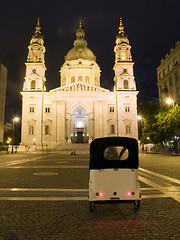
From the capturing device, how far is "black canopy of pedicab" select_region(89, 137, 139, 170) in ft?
17.9

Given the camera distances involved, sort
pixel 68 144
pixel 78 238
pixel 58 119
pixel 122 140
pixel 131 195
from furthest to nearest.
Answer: pixel 58 119 < pixel 68 144 < pixel 122 140 < pixel 131 195 < pixel 78 238

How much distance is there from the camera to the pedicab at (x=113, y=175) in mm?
5241

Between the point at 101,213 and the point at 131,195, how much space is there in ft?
3.10

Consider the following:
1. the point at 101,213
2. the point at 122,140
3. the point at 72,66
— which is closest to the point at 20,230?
the point at 101,213

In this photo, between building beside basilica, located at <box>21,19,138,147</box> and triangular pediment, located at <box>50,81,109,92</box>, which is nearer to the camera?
building beside basilica, located at <box>21,19,138,147</box>

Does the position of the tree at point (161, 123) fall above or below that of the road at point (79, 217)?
above

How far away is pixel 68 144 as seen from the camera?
5269 cm

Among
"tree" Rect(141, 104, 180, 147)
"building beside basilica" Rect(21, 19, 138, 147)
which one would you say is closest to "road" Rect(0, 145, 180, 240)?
"tree" Rect(141, 104, 180, 147)

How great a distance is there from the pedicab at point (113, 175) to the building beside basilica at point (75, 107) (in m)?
50.4

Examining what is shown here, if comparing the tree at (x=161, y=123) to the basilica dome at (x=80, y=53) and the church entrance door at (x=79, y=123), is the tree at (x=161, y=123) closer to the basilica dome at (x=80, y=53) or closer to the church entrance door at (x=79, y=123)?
the church entrance door at (x=79, y=123)

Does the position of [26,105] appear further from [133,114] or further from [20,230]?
[20,230]

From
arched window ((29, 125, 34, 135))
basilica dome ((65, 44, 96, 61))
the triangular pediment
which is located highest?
basilica dome ((65, 44, 96, 61))

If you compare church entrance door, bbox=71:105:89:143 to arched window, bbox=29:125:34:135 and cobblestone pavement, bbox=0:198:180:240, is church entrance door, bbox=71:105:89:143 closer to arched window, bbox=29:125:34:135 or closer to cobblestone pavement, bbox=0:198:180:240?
arched window, bbox=29:125:34:135

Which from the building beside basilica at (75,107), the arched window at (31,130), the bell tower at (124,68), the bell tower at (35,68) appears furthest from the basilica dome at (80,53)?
the arched window at (31,130)
